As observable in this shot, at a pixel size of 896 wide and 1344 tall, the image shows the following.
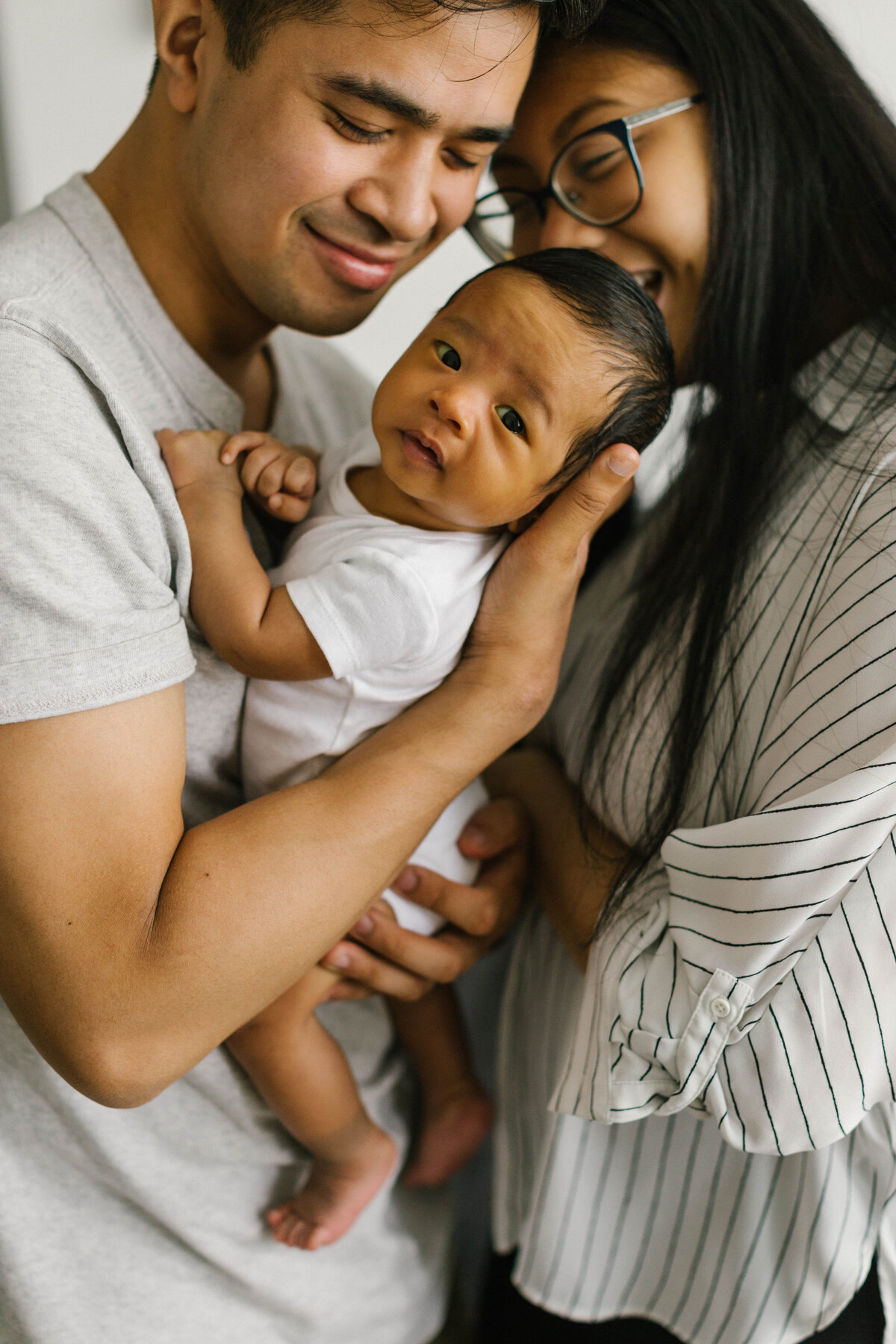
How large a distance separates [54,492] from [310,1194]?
0.92 metres

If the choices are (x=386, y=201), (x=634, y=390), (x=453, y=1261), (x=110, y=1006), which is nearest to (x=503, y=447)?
(x=634, y=390)

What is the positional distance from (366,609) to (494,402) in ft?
0.87

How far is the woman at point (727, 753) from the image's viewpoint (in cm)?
86

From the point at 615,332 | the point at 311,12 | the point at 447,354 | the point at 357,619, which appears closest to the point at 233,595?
the point at 357,619

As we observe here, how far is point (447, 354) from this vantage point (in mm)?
1044

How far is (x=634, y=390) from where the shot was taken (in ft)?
3.41

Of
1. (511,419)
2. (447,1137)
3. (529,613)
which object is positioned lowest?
(447,1137)

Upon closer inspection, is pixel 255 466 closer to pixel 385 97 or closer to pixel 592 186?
pixel 385 97

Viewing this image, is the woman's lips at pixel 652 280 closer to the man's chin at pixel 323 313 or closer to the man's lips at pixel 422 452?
the man's chin at pixel 323 313

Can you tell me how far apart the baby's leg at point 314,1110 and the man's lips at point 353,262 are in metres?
0.84

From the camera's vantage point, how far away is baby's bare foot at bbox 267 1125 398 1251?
3.83 feet

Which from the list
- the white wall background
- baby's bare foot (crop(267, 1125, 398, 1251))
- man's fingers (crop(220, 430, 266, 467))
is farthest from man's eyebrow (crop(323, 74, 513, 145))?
baby's bare foot (crop(267, 1125, 398, 1251))

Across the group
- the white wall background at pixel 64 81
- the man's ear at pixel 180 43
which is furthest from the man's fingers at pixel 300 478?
the white wall background at pixel 64 81

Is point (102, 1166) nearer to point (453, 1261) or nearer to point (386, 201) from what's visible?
point (453, 1261)
